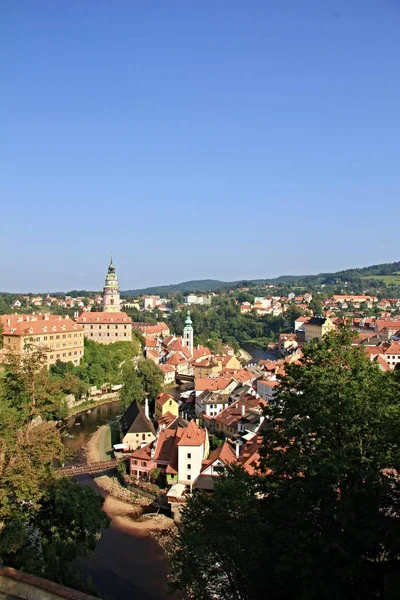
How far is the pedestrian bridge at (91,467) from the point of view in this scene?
2422 cm

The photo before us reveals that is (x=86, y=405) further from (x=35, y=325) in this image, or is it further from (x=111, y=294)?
(x=111, y=294)

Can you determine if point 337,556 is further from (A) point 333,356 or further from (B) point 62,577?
(B) point 62,577

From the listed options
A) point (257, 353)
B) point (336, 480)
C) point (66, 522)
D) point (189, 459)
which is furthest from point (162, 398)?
point (257, 353)

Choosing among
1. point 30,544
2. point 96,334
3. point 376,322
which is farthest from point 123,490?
point 376,322

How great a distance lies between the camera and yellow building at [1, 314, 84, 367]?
42.0 metres

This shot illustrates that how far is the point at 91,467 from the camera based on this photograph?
24.9 metres

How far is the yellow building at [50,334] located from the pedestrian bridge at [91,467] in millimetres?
18112

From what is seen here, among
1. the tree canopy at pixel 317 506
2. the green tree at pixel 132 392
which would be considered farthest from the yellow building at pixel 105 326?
the tree canopy at pixel 317 506

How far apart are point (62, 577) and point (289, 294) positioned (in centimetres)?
17133

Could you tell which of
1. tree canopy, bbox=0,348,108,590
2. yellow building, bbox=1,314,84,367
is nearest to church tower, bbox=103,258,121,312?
yellow building, bbox=1,314,84,367

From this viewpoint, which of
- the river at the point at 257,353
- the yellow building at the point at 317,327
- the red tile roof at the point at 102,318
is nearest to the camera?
the red tile roof at the point at 102,318

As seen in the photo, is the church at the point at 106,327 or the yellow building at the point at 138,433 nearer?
the yellow building at the point at 138,433

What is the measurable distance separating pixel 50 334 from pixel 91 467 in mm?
21023

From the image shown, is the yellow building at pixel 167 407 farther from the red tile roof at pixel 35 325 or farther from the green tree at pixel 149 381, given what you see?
the red tile roof at pixel 35 325
